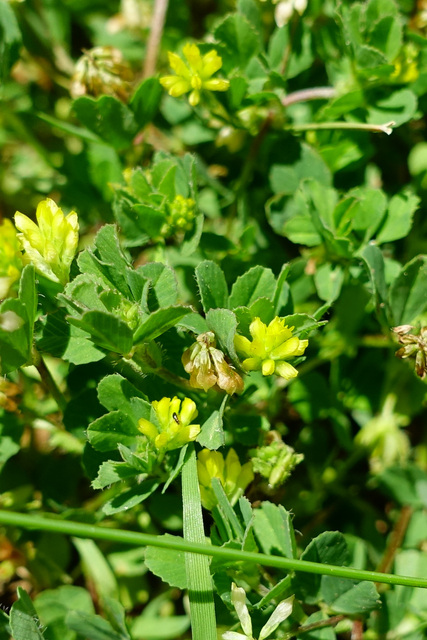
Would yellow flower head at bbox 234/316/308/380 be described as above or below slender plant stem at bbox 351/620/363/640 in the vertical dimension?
above

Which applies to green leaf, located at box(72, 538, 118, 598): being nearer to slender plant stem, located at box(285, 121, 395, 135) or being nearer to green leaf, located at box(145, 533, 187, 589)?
green leaf, located at box(145, 533, 187, 589)

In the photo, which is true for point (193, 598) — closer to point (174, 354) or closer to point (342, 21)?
point (174, 354)

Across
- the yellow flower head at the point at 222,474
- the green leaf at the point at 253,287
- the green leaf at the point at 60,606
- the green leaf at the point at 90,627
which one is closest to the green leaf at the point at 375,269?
the green leaf at the point at 253,287

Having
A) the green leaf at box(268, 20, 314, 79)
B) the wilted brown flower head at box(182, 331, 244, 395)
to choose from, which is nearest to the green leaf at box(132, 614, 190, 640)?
the wilted brown flower head at box(182, 331, 244, 395)

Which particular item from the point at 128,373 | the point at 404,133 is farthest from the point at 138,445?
the point at 404,133

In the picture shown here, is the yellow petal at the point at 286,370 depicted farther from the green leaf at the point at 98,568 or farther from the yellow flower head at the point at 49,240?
the green leaf at the point at 98,568

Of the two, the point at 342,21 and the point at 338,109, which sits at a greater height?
the point at 342,21

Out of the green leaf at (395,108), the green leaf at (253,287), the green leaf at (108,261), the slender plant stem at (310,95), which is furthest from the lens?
the slender plant stem at (310,95)
